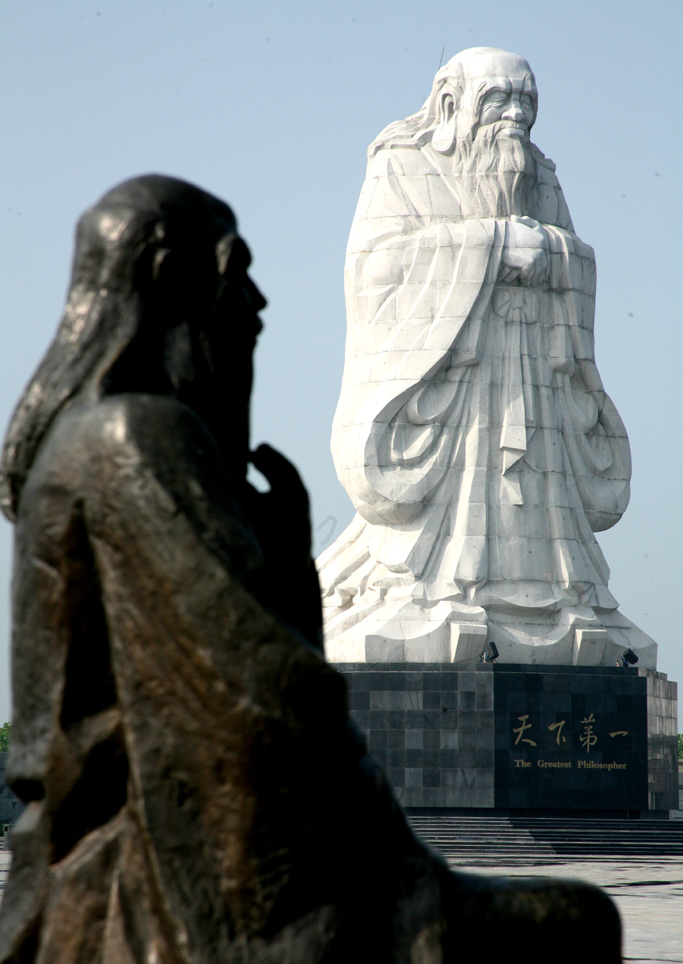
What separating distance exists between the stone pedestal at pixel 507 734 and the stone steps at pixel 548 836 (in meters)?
0.38

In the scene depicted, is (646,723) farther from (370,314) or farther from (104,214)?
(104,214)

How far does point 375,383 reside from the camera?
1588 cm

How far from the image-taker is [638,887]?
394 inches

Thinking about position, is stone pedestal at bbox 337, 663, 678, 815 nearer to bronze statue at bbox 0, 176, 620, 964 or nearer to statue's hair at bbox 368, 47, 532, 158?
statue's hair at bbox 368, 47, 532, 158

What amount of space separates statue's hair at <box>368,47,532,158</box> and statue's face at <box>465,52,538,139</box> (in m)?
0.11

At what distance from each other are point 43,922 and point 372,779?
41cm

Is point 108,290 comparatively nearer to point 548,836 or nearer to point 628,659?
point 548,836

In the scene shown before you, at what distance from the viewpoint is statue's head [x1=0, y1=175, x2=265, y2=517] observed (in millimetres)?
1822

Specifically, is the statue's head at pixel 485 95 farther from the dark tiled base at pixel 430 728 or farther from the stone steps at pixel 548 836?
the stone steps at pixel 548 836

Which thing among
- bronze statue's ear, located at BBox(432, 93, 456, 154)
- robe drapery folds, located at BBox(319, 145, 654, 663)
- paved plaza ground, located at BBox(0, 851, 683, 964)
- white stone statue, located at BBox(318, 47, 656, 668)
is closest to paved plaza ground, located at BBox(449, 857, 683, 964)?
paved plaza ground, located at BBox(0, 851, 683, 964)

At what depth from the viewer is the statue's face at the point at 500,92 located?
15617 mm

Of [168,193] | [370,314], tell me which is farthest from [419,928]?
[370,314]

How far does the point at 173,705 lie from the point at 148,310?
0.50 metres

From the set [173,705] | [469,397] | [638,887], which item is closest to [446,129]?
[469,397]
